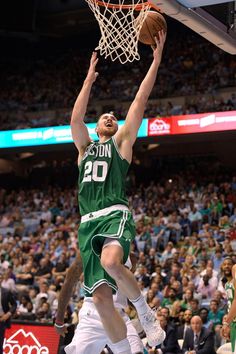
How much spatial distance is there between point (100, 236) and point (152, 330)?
763 mm

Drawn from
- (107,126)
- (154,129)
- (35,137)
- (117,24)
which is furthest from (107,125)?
(35,137)

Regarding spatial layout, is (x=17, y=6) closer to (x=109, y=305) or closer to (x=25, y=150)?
(x=25, y=150)

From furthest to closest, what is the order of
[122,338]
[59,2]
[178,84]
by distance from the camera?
[59,2]
[178,84]
[122,338]

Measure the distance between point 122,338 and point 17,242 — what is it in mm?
13657

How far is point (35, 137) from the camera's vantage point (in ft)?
67.9

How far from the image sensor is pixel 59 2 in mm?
27344

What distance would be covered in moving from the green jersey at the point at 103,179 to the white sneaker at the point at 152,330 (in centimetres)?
87

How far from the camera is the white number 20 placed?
5264 millimetres

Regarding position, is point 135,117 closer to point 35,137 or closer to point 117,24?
point 117,24

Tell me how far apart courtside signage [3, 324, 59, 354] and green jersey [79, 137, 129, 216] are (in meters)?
3.99

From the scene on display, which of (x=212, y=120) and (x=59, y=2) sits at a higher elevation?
(x=59, y=2)

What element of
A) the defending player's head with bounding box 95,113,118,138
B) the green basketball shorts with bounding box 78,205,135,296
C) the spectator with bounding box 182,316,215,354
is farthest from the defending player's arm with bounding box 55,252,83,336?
the spectator with bounding box 182,316,215,354

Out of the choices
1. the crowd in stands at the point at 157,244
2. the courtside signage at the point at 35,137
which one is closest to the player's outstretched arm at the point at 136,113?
the crowd in stands at the point at 157,244

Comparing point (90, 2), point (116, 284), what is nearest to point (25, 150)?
point (90, 2)
